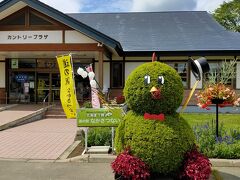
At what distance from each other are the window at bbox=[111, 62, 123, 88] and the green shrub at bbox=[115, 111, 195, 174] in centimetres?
1390

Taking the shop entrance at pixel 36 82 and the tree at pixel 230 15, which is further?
the tree at pixel 230 15

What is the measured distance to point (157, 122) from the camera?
5.57 m

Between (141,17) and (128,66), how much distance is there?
23.5ft

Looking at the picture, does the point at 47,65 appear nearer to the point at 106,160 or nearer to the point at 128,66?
the point at 128,66

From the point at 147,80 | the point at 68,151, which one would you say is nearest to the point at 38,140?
the point at 68,151

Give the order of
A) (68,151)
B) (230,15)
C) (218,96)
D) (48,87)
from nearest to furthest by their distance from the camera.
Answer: (218,96), (68,151), (48,87), (230,15)

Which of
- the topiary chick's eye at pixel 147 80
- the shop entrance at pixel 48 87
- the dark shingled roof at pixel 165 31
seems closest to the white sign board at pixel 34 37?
the dark shingled roof at pixel 165 31

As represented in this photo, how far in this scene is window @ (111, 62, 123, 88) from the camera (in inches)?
769

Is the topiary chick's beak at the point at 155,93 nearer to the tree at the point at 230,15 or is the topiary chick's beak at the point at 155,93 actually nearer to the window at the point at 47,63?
the window at the point at 47,63

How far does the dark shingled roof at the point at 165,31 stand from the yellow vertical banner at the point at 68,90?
654 cm

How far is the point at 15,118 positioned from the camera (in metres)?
14.2

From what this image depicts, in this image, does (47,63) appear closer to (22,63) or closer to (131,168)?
(22,63)

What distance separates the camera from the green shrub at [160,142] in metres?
5.45

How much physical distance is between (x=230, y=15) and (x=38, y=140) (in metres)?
35.0
